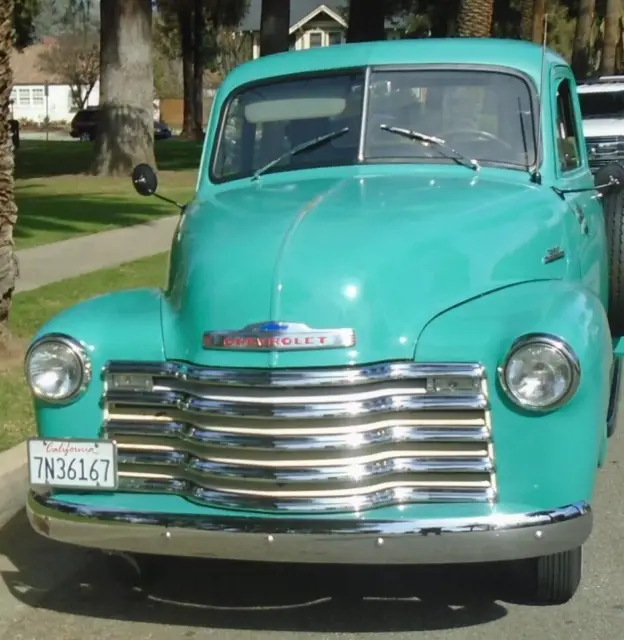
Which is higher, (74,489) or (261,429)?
(261,429)

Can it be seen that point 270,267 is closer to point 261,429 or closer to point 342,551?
point 261,429

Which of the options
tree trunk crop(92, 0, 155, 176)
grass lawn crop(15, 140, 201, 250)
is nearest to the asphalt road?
grass lawn crop(15, 140, 201, 250)

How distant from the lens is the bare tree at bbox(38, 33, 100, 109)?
87.2m

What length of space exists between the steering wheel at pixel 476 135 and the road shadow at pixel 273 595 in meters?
1.86

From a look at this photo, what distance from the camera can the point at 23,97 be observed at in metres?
103

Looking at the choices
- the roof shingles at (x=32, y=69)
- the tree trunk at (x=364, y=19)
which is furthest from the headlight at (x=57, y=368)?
the roof shingles at (x=32, y=69)

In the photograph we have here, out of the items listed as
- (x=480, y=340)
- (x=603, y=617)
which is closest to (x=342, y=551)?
(x=480, y=340)

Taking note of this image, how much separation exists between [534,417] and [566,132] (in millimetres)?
2379

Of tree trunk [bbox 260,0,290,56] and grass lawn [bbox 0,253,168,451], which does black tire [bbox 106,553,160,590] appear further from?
tree trunk [bbox 260,0,290,56]

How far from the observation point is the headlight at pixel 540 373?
436cm

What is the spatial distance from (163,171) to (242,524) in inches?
974

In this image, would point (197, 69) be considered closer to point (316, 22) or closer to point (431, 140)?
point (316, 22)

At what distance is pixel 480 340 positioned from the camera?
4.42m

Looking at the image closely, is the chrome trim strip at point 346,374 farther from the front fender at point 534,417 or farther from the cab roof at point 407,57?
the cab roof at point 407,57
